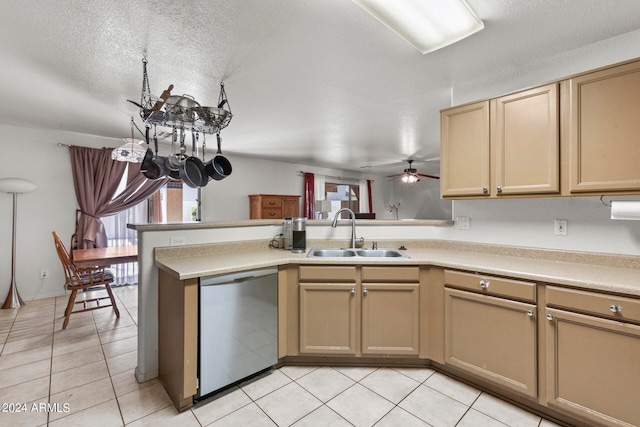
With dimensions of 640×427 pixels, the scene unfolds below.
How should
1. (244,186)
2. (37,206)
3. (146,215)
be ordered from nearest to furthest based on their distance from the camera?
(37,206), (146,215), (244,186)

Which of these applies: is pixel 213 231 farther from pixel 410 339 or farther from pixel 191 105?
pixel 410 339

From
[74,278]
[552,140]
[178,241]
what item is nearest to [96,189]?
[74,278]

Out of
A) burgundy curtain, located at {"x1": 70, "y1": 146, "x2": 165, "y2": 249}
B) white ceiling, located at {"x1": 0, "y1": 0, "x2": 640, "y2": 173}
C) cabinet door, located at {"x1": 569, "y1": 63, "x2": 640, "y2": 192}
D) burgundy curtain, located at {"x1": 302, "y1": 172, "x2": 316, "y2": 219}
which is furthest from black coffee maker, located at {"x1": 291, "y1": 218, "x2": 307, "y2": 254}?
burgundy curtain, located at {"x1": 302, "y1": 172, "x2": 316, "y2": 219}

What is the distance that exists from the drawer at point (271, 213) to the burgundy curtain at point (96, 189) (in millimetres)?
2233

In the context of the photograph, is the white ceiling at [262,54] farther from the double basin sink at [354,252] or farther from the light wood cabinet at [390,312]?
the light wood cabinet at [390,312]

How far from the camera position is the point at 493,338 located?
5.84 feet

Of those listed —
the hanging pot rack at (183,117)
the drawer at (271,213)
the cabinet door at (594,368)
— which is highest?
the hanging pot rack at (183,117)

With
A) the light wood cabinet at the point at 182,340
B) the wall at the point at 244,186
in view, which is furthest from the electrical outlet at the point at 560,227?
the wall at the point at 244,186

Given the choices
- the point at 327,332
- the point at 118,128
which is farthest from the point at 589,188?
the point at 118,128

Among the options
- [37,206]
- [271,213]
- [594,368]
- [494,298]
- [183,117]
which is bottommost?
[594,368]

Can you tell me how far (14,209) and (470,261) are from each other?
5322 millimetres

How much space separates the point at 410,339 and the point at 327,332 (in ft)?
2.02

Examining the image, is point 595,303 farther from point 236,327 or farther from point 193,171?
point 193,171

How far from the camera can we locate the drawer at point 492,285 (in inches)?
64.5
